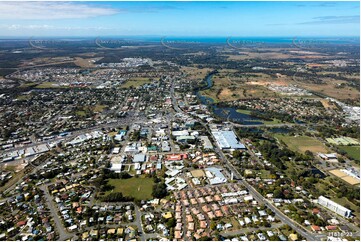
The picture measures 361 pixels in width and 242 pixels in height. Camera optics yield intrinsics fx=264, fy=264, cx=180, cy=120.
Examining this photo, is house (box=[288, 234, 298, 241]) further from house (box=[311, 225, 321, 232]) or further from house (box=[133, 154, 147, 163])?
house (box=[133, 154, 147, 163])

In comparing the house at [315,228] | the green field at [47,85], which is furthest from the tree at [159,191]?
the green field at [47,85]

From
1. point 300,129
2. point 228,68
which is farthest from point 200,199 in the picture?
point 228,68

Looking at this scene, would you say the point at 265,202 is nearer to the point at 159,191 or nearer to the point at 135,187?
the point at 159,191

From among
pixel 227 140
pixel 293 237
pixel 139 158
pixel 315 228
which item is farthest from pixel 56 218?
pixel 227 140

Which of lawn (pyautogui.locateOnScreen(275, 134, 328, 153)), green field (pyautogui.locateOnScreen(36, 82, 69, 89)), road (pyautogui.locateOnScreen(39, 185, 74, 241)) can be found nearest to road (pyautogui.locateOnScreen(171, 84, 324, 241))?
lawn (pyautogui.locateOnScreen(275, 134, 328, 153))

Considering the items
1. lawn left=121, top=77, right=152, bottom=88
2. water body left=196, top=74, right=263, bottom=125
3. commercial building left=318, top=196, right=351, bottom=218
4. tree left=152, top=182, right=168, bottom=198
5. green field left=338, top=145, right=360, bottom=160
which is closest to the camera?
commercial building left=318, top=196, right=351, bottom=218

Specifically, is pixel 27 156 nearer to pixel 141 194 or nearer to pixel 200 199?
pixel 141 194
